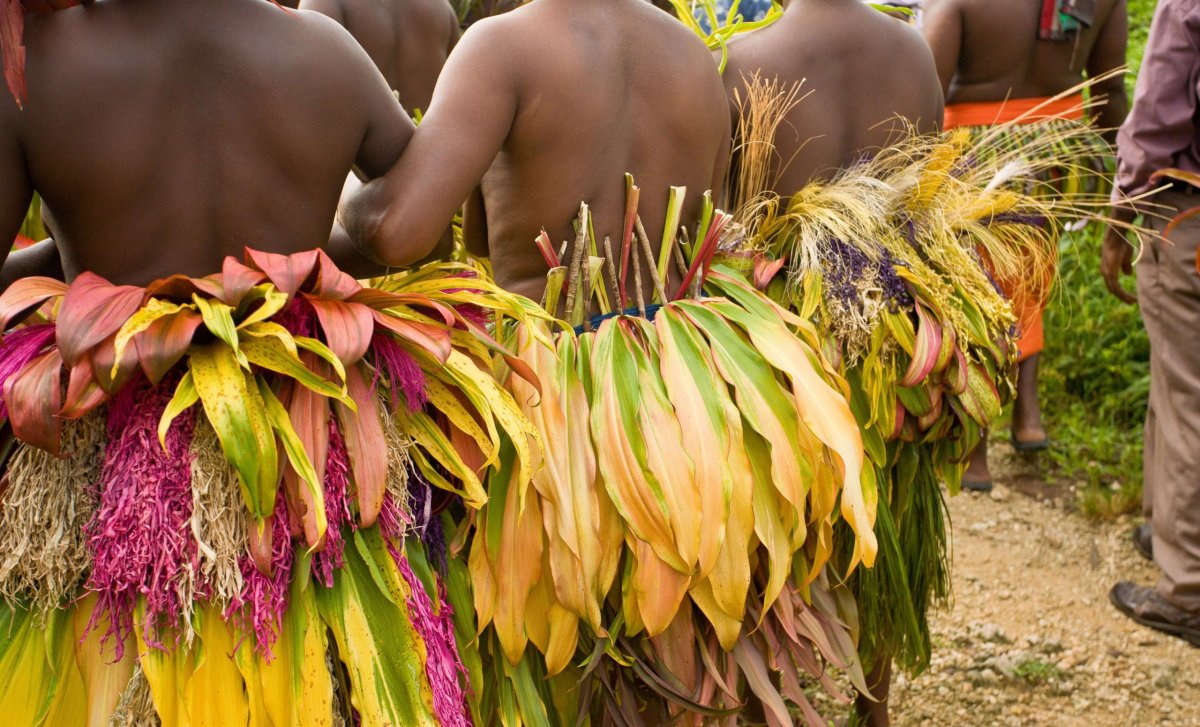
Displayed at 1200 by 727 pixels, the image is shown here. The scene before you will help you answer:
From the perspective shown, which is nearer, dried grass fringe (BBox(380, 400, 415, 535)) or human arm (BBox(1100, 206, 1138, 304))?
dried grass fringe (BBox(380, 400, 415, 535))

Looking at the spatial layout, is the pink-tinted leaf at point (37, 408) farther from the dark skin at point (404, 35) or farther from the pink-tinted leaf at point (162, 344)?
the dark skin at point (404, 35)

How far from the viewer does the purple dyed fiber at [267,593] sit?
1.55 metres

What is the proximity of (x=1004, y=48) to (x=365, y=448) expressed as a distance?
327 cm

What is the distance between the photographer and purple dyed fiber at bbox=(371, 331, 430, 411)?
168cm

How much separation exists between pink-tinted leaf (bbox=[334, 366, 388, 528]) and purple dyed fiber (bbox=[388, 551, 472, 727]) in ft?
0.39

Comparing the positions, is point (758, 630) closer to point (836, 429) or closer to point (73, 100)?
point (836, 429)

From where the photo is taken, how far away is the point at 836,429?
1.97 m

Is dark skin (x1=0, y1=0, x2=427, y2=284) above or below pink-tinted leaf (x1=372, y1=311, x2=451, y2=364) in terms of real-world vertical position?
above

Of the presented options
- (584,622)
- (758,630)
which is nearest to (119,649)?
(584,622)

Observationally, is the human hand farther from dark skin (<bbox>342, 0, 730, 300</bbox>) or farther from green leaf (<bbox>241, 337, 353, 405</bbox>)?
green leaf (<bbox>241, 337, 353, 405</bbox>)

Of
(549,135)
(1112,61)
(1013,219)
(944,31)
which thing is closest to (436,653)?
(549,135)

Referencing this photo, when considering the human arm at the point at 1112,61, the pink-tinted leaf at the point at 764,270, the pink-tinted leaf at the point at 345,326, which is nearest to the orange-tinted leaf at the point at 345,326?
the pink-tinted leaf at the point at 345,326

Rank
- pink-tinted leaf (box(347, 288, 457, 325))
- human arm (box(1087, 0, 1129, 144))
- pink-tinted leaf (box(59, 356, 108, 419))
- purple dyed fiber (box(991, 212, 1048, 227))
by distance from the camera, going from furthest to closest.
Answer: human arm (box(1087, 0, 1129, 144)), purple dyed fiber (box(991, 212, 1048, 227)), pink-tinted leaf (box(347, 288, 457, 325)), pink-tinted leaf (box(59, 356, 108, 419))

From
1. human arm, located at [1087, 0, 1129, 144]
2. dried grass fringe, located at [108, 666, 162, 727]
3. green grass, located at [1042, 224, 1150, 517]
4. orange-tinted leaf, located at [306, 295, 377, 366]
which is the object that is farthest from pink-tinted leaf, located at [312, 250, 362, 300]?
green grass, located at [1042, 224, 1150, 517]
